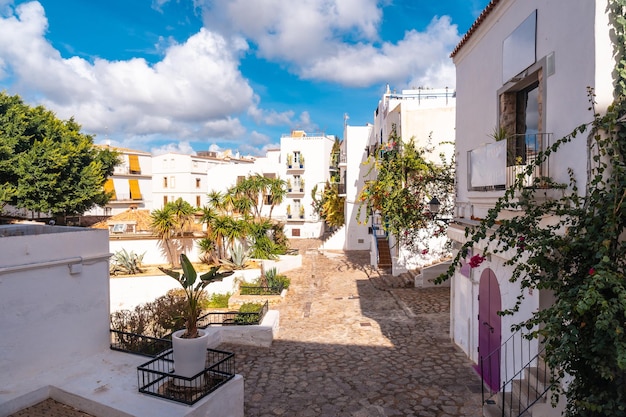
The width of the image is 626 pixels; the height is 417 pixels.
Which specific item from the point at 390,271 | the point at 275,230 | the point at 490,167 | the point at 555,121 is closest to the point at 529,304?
the point at 490,167

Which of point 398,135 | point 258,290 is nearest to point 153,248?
point 258,290

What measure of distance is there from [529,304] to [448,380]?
139 inches

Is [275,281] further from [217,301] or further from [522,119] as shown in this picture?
[522,119]

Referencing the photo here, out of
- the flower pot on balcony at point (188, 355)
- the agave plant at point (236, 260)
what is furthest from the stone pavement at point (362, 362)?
the agave plant at point (236, 260)

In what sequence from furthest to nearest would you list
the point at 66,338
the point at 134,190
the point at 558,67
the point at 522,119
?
the point at 134,190, the point at 66,338, the point at 522,119, the point at 558,67

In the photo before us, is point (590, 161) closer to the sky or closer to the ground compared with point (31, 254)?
closer to the sky

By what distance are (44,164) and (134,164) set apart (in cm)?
2466

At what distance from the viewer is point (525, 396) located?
6547 millimetres

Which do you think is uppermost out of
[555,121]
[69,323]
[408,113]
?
[408,113]

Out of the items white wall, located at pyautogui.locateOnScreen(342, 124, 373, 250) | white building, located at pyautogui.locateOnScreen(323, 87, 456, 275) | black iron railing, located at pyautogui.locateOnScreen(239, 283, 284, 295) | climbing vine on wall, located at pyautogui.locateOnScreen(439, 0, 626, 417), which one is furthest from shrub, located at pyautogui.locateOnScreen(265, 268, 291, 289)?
climbing vine on wall, located at pyautogui.locateOnScreen(439, 0, 626, 417)

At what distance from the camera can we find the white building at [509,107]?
18.7ft

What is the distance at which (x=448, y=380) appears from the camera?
9758 mm

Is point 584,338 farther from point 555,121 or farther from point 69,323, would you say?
point 69,323

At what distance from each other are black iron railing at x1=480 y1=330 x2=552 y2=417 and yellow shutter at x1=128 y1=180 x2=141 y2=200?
1989 inches
